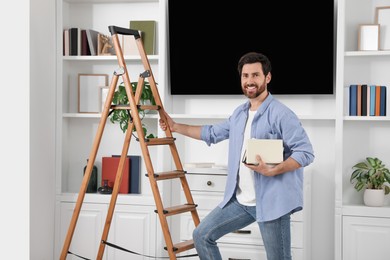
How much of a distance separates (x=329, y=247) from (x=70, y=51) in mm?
2519

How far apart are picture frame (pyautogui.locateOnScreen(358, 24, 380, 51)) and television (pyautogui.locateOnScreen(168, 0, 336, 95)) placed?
206 millimetres

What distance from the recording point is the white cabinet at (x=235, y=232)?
4.29 m

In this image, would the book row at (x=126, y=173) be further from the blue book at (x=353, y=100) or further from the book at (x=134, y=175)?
the blue book at (x=353, y=100)

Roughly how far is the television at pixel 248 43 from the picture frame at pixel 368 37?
0.68ft

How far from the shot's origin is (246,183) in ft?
11.4

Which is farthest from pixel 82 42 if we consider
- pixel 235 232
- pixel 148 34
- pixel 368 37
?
pixel 368 37

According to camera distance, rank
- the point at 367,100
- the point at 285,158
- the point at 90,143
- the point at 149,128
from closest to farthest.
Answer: the point at 285,158
the point at 367,100
the point at 149,128
the point at 90,143

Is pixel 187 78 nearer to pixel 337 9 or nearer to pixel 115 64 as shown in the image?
pixel 115 64

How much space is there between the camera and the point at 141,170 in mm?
4988

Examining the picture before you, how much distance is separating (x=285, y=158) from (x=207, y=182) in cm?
114
